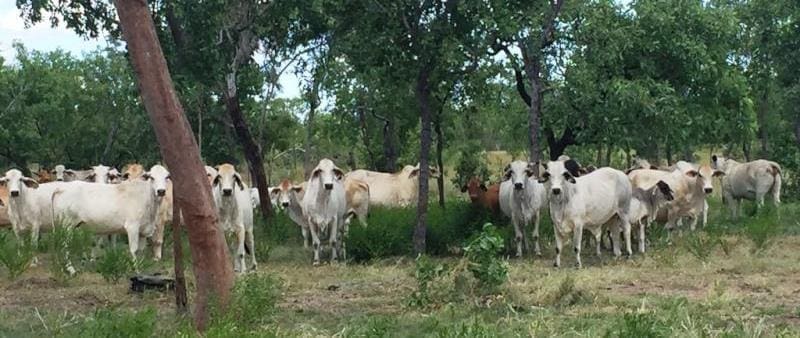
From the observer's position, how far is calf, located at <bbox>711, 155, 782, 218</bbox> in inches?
907

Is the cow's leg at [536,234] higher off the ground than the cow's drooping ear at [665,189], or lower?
lower

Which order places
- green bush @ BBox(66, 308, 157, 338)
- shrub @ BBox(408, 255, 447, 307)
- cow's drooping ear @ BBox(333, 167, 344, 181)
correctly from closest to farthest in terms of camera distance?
green bush @ BBox(66, 308, 157, 338) < shrub @ BBox(408, 255, 447, 307) < cow's drooping ear @ BBox(333, 167, 344, 181)

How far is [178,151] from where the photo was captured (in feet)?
27.9

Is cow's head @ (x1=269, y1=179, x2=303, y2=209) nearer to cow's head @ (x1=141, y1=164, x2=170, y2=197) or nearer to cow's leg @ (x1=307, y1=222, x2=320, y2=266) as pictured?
cow's leg @ (x1=307, y1=222, x2=320, y2=266)

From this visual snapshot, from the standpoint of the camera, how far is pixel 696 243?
553 inches

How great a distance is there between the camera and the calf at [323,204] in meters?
16.1

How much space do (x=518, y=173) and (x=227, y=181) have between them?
481 cm

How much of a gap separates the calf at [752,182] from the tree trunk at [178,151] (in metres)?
16.6

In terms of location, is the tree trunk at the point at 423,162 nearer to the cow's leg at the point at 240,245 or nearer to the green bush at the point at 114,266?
the cow's leg at the point at 240,245

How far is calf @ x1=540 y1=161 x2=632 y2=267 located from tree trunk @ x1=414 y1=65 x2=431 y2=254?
1.96m

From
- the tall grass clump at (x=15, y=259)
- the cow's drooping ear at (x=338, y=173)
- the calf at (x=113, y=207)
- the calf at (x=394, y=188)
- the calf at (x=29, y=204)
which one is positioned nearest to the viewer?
the tall grass clump at (x=15, y=259)

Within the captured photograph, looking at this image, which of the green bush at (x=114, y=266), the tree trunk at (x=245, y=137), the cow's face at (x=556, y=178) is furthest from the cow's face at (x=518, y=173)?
the green bush at (x=114, y=266)

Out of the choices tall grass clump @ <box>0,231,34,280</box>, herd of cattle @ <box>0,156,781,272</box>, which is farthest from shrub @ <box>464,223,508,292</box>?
tall grass clump @ <box>0,231,34,280</box>

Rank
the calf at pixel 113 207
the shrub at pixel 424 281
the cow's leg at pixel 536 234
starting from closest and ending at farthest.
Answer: the shrub at pixel 424 281 → the calf at pixel 113 207 → the cow's leg at pixel 536 234
